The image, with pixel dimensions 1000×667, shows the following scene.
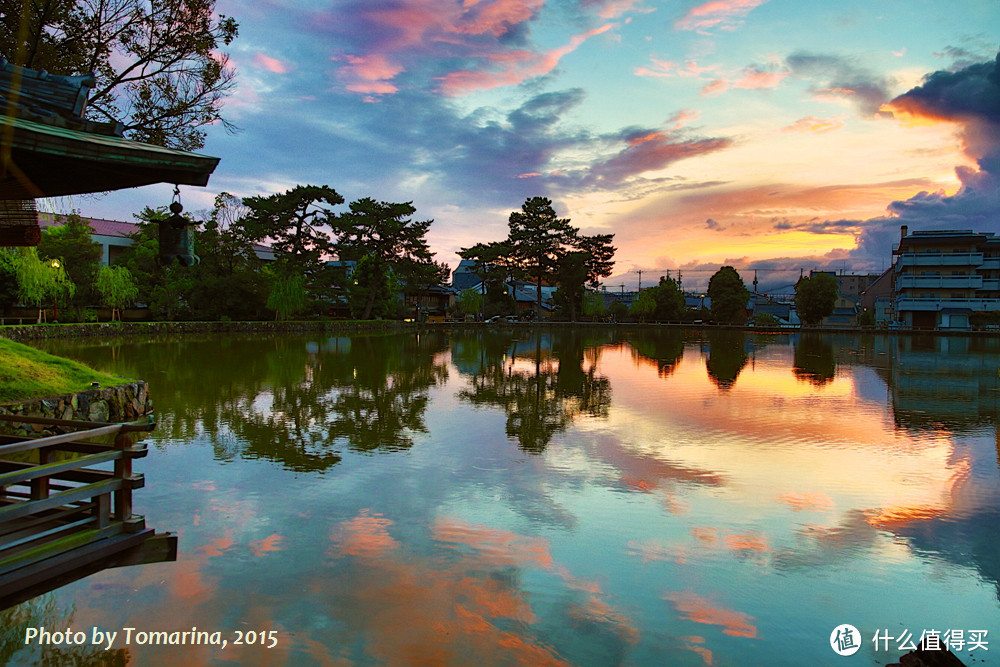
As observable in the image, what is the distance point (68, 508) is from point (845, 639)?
565cm

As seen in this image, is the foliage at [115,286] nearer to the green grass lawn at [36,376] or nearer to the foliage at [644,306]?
the green grass lawn at [36,376]

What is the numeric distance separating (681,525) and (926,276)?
60.4 meters

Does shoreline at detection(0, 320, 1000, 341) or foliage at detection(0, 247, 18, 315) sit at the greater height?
foliage at detection(0, 247, 18, 315)

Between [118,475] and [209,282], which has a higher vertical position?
[209,282]

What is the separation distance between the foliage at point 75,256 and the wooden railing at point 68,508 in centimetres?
3700

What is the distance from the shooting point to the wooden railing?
3600mm

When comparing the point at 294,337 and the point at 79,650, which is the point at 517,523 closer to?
the point at 79,650

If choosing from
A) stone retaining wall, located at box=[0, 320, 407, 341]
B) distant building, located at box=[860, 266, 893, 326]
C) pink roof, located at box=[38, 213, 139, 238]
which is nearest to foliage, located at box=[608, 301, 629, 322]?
distant building, located at box=[860, 266, 893, 326]

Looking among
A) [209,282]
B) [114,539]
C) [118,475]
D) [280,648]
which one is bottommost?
[280,648]

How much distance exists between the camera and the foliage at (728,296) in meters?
61.2

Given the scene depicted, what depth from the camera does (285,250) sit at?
136 feet

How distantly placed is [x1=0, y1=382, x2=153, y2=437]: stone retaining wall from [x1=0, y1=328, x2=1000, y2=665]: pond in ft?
1.81

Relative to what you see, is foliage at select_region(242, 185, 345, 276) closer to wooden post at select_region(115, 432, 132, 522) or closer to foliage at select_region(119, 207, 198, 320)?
foliage at select_region(119, 207, 198, 320)

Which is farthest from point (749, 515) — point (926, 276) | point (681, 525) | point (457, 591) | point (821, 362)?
point (926, 276)
